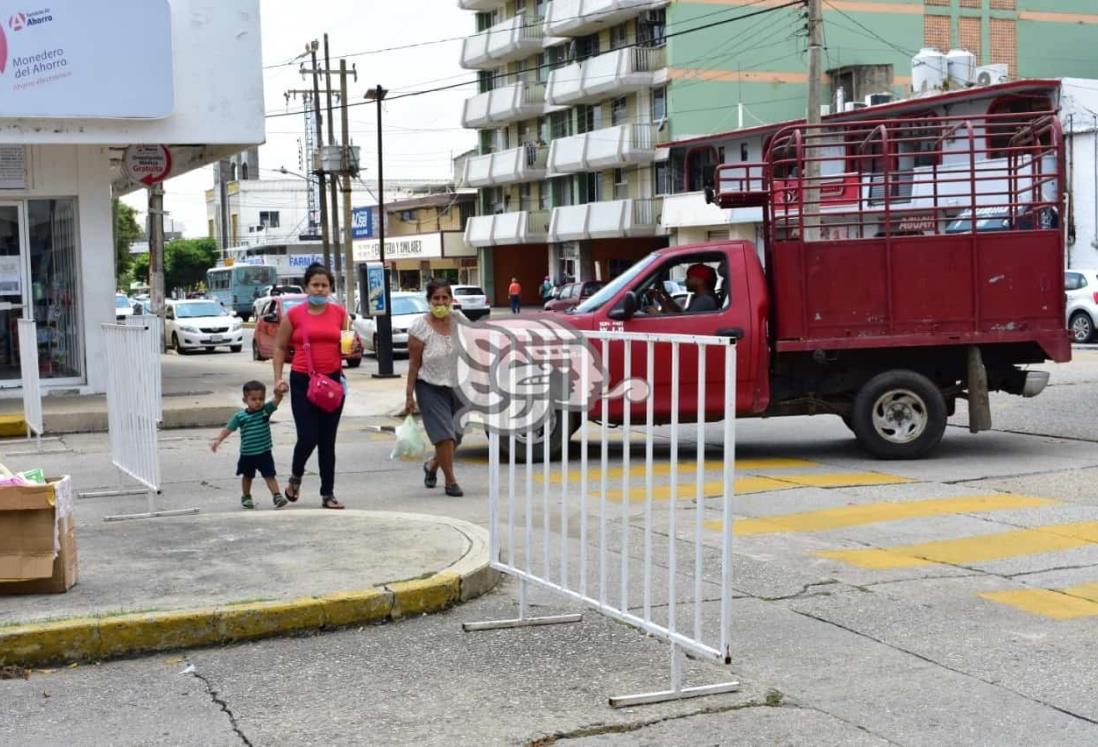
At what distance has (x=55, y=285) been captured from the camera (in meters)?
18.5

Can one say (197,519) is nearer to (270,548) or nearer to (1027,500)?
(270,548)

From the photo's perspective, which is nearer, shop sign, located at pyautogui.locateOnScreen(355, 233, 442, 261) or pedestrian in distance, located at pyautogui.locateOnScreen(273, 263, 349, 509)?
pedestrian in distance, located at pyautogui.locateOnScreen(273, 263, 349, 509)

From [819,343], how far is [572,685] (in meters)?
7.56

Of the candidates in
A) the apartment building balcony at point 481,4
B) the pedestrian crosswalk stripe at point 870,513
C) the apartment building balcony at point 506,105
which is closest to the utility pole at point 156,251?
the pedestrian crosswalk stripe at point 870,513

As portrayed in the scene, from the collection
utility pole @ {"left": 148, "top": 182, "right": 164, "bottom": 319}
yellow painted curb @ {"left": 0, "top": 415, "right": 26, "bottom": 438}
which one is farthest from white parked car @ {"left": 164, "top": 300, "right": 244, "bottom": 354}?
yellow painted curb @ {"left": 0, "top": 415, "right": 26, "bottom": 438}

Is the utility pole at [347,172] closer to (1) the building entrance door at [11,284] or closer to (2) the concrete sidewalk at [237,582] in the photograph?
(1) the building entrance door at [11,284]

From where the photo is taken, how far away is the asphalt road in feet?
17.7

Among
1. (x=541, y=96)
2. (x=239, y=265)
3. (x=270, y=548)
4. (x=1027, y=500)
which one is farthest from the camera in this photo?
(x=239, y=265)

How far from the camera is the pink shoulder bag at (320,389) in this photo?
10.3 meters

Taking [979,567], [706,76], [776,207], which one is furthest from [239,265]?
[979,567]

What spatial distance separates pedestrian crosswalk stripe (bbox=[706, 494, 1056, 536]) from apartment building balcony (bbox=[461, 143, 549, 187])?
54.9m

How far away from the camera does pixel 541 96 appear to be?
64.9 meters

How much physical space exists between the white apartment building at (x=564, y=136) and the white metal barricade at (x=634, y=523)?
48024 mm

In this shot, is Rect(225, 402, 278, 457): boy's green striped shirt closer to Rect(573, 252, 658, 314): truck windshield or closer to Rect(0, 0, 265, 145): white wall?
Rect(573, 252, 658, 314): truck windshield
